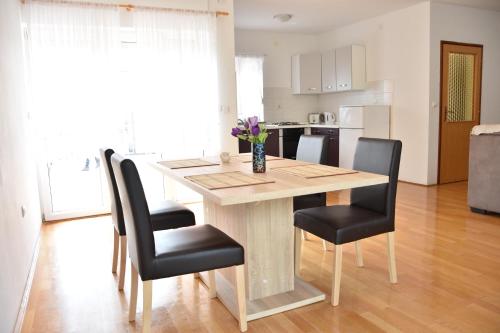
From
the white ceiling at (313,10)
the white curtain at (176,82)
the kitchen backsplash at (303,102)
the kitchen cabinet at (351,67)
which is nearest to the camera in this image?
the white curtain at (176,82)

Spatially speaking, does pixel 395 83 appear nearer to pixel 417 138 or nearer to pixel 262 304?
pixel 417 138

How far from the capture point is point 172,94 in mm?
4750

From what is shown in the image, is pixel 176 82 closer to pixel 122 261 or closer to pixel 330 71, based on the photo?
pixel 122 261

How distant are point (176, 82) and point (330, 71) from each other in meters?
3.00

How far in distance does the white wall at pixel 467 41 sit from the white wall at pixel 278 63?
2414mm

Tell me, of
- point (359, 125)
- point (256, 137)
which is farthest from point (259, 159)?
point (359, 125)

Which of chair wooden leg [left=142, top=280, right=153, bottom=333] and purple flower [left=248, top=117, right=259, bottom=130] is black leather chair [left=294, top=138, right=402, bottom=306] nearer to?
purple flower [left=248, top=117, right=259, bottom=130]

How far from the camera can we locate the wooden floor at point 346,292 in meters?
2.16

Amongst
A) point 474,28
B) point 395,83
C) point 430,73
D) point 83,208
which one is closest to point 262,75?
point 395,83

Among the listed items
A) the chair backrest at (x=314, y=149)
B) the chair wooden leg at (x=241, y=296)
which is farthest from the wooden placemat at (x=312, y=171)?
the chair wooden leg at (x=241, y=296)

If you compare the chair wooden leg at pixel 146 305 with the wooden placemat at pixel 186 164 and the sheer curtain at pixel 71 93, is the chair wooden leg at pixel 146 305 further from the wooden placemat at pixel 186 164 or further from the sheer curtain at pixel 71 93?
the sheer curtain at pixel 71 93

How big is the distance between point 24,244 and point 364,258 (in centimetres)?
246

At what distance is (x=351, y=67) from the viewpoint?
6289 millimetres

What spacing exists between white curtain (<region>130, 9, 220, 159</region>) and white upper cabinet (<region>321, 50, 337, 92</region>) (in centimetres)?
251
